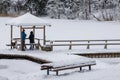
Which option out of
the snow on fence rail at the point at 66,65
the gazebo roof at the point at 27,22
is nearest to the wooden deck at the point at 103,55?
the gazebo roof at the point at 27,22

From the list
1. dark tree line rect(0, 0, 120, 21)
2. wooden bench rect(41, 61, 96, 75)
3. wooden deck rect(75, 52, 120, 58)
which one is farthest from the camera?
dark tree line rect(0, 0, 120, 21)

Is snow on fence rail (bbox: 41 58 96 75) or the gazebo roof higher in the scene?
the gazebo roof

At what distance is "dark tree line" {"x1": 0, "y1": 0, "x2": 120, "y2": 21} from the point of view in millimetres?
62281

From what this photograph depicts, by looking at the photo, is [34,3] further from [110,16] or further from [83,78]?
[83,78]

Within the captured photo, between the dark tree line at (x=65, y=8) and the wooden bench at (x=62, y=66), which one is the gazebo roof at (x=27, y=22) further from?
the dark tree line at (x=65, y=8)

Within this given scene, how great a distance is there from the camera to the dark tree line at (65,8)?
204 feet

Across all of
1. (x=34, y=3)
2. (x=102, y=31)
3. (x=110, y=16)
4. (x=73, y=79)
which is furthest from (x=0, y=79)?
(x=34, y=3)

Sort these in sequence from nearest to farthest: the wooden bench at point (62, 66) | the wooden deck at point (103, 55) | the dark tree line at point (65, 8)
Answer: the wooden bench at point (62, 66), the wooden deck at point (103, 55), the dark tree line at point (65, 8)

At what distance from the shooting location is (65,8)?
6300 cm

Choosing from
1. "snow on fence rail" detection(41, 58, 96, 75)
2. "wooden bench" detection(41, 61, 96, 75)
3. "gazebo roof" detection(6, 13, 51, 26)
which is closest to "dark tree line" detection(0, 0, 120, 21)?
"gazebo roof" detection(6, 13, 51, 26)

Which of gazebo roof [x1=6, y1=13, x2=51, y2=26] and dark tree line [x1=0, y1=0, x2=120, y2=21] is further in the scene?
dark tree line [x1=0, y1=0, x2=120, y2=21]

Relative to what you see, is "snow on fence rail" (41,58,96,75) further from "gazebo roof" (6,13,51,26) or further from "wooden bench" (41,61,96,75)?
"gazebo roof" (6,13,51,26)

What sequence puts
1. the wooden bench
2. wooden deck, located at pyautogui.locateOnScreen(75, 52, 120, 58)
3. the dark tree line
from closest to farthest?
the wooden bench < wooden deck, located at pyautogui.locateOnScreen(75, 52, 120, 58) < the dark tree line

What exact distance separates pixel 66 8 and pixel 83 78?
4943cm
